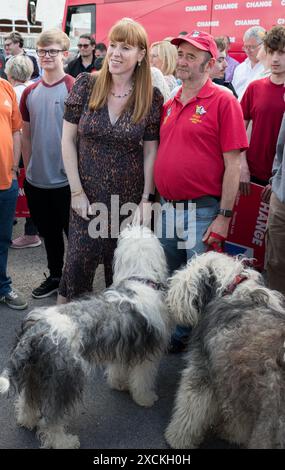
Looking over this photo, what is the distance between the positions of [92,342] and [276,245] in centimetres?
162

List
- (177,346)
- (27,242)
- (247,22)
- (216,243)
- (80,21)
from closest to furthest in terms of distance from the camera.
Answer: (216,243) < (177,346) < (27,242) < (247,22) < (80,21)

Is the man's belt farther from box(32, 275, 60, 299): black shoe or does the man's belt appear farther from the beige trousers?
box(32, 275, 60, 299): black shoe

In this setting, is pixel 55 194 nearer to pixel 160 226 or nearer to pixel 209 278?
pixel 160 226

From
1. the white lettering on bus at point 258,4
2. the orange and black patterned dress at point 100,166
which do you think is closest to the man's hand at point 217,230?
the orange and black patterned dress at point 100,166

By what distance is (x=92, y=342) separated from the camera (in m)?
2.64

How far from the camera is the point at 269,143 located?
4172 millimetres

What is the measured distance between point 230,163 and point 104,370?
1781 mm

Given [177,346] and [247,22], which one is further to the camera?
[247,22]

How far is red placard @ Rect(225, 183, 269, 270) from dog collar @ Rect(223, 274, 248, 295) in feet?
6.04

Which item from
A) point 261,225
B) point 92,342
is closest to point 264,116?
point 261,225

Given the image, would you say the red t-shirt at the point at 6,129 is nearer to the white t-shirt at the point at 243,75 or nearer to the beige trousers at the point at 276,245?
the beige trousers at the point at 276,245

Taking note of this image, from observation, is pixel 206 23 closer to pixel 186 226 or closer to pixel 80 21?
pixel 80 21

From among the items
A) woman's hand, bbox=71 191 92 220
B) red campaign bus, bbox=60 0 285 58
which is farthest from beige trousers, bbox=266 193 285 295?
red campaign bus, bbox=60 0 285 58
